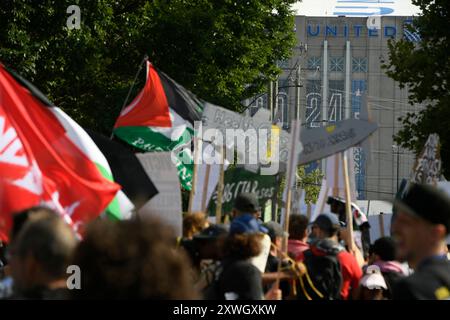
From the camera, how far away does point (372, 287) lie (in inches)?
360

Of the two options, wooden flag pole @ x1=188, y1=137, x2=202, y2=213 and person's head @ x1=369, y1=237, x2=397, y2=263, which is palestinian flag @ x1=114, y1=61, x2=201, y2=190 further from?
person's head @ x1=369, y1=237, x2=397, y2=263

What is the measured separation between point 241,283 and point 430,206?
2.19 m

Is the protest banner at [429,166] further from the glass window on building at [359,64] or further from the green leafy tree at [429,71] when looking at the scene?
the glass window on building at [359,64]

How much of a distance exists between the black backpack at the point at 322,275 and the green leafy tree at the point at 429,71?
58.1ft

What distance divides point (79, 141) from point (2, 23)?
13910mm

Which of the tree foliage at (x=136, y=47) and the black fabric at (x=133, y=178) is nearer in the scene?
the black fabric at (x=133, y=178)

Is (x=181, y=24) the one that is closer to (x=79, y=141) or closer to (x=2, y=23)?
(x=2, y=23)

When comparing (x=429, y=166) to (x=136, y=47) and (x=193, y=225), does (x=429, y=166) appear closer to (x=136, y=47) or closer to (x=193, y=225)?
(x=193, y=225)

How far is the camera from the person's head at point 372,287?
30.0ft

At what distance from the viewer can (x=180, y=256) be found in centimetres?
389

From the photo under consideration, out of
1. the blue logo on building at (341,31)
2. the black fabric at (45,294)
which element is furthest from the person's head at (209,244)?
the blue logo on building at (341,31)

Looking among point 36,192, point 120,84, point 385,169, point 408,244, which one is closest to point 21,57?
point 120,84

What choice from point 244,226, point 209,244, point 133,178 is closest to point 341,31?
point 133,178

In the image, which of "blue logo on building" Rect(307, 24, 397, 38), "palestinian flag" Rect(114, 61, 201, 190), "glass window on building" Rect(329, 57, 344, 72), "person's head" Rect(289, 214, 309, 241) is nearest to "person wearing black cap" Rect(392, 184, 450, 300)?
"person's head" Rect(289, 214, 309, 241)
